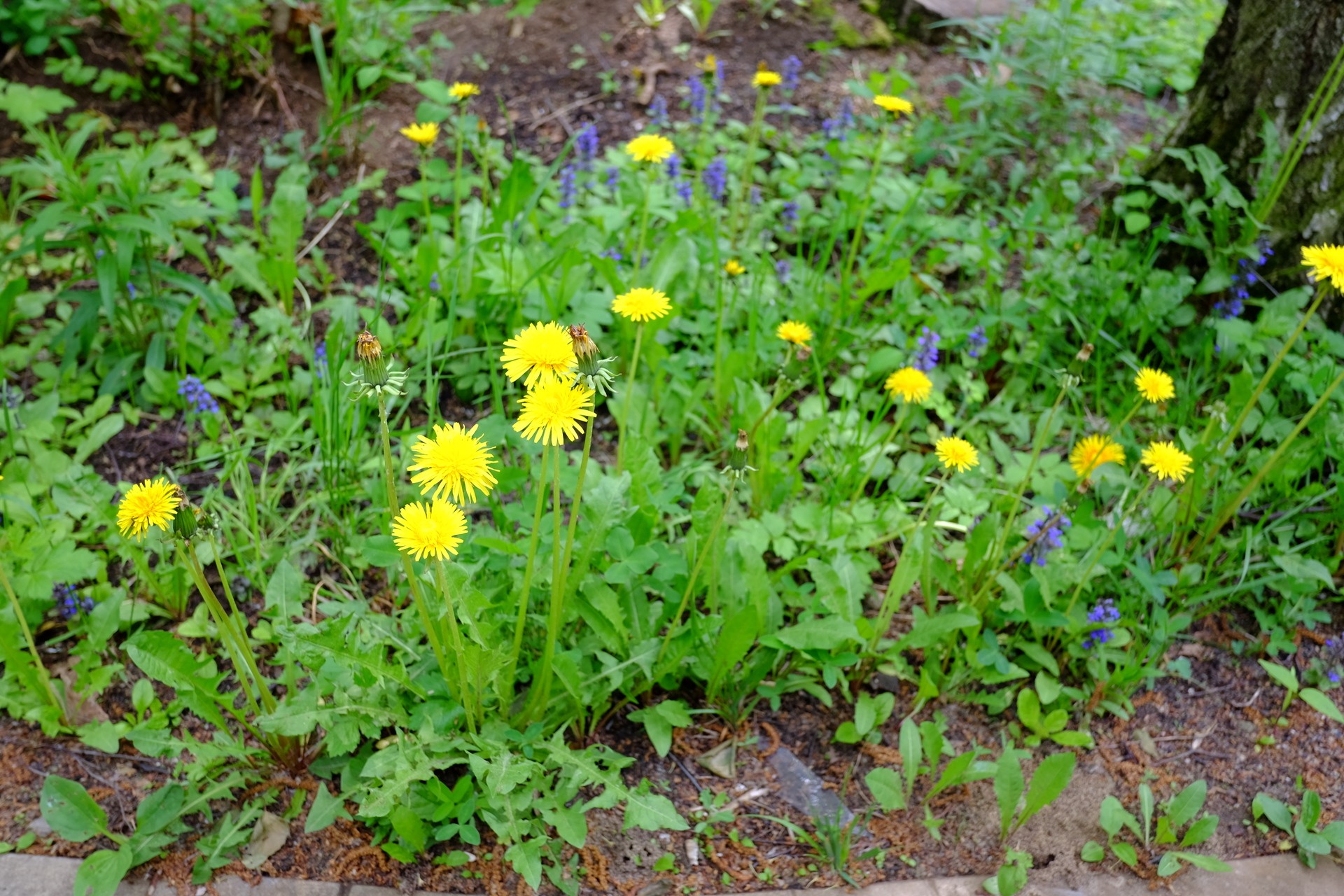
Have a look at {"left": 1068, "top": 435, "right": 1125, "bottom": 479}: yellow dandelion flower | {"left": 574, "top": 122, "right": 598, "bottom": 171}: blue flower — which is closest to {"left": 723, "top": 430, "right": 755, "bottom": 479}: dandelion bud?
{"left": 1068, "top": 435, "right": 1125, "bottom": 479}: yellow dandelion flower

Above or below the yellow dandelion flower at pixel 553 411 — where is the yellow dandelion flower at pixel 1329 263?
above

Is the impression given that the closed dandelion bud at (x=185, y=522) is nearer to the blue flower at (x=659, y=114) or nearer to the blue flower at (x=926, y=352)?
the blue flower at (x=926, y=352)

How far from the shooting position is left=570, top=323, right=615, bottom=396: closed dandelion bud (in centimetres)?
138

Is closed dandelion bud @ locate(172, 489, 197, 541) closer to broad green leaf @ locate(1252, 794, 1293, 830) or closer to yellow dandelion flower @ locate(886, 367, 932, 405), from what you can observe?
yellow dandelion flower @ locate(886, 367, 932, 405)

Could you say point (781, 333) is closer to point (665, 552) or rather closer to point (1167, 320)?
point (665, 552)

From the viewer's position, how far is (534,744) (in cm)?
187

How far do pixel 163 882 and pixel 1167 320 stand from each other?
3115 mm

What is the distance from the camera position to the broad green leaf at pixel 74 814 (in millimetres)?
1753

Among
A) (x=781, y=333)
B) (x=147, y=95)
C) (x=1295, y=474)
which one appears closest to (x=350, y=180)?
(x=147, y=95)

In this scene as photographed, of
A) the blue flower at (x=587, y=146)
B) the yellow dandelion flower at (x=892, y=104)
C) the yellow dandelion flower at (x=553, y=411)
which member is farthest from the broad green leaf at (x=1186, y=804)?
the blue flower at (x=587, y=146)

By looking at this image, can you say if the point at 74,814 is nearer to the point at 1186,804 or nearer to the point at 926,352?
the point at 1186,804

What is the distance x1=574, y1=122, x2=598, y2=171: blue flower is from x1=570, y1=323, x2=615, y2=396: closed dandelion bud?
2.17m

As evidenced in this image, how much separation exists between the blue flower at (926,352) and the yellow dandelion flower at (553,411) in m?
1.65

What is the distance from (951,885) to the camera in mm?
1887
